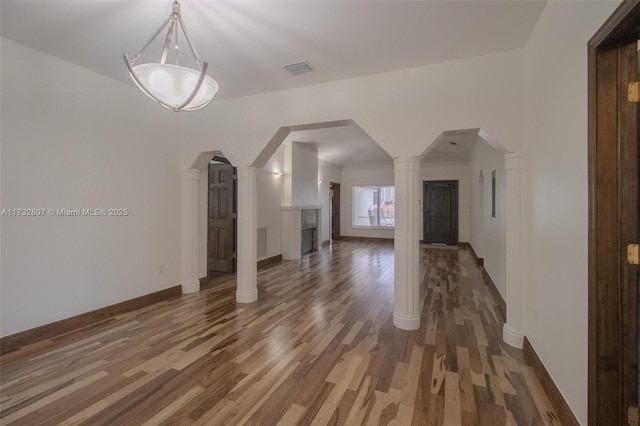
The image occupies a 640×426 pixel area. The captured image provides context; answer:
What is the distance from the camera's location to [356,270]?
592 cm

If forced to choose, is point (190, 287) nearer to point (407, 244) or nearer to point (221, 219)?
point (221, 219)

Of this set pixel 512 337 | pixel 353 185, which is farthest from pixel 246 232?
pixel 353 185

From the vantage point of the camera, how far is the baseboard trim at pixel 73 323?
2.67m

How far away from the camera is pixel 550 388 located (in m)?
1.97

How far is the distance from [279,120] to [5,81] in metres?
2.60

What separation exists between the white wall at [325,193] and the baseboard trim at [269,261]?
2831mm

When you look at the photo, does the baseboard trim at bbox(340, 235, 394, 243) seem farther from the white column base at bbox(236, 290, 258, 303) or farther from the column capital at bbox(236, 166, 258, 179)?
the column capital at bbox(236, 166, 258, 179)

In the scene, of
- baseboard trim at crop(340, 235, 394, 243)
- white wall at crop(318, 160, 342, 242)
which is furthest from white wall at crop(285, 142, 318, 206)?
baseboard trim at crop(340, 235, 394, 243)

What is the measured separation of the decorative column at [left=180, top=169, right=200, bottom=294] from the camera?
4344mm

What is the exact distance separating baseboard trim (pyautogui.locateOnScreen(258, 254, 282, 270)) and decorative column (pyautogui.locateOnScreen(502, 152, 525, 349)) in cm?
457

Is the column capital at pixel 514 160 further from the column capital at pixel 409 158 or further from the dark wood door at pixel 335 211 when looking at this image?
the dark wood door at pixel 335 211

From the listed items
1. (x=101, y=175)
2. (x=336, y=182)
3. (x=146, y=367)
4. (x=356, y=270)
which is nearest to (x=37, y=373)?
(x=146, y=367)

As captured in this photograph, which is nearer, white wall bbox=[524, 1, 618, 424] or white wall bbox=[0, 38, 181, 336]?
white wall bbox=[524, 1, 618, 424]

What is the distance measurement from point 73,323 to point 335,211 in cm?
860
